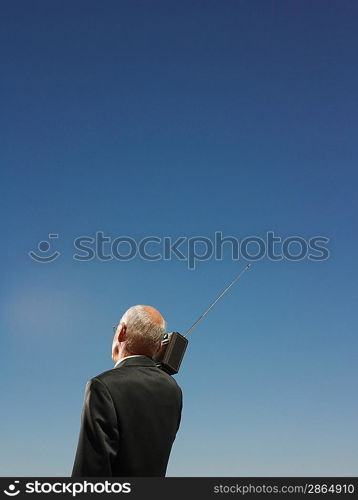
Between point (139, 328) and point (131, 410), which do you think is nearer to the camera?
point (131, 410)

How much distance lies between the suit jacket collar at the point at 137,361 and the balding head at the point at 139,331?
0.24 feet

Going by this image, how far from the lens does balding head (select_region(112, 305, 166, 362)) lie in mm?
5242

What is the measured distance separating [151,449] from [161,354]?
1.17 metres

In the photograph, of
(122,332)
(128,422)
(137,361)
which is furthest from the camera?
(122,332)

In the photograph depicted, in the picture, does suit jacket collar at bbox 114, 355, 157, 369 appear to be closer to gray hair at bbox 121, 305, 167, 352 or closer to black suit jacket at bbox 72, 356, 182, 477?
black suit jacket at bbox 72, 356, 182, 477

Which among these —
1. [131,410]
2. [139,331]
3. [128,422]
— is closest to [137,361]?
[139,331]

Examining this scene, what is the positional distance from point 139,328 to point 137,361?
0.34 metres

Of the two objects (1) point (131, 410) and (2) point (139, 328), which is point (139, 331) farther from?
(1) point (131, 410)

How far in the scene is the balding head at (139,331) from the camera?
5242mm

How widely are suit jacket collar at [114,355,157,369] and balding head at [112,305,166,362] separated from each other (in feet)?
0.24

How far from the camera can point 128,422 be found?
4.75m

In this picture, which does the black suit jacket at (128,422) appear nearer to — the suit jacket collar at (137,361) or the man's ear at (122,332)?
the suit jacket collar at (137,361)
